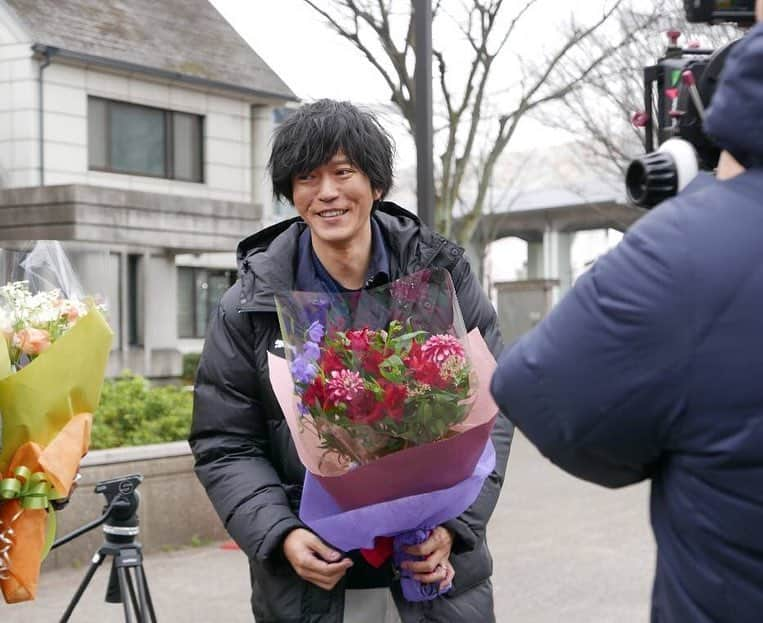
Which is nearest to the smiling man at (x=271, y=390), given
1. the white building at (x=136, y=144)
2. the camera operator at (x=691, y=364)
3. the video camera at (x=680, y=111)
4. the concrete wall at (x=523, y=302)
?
the video camera at (x=680, y=111)

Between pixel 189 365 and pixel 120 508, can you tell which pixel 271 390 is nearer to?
pixel 120 508

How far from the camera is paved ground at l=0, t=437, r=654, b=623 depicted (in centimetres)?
604

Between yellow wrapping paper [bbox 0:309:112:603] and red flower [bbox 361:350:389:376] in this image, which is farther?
Answer: yellow wrapping paper [bbox 0:309:112:603]

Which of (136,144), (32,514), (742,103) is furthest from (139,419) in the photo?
(136,144)

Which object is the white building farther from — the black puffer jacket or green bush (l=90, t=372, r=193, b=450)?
the black puffer jacket

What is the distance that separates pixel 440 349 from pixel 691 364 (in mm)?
928

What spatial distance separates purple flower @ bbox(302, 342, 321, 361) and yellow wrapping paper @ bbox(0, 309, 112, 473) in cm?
97

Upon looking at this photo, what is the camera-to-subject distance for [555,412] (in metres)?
1.60

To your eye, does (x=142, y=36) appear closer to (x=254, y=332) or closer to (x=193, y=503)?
(x=193, y=503)

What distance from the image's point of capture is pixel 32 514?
3125 mm

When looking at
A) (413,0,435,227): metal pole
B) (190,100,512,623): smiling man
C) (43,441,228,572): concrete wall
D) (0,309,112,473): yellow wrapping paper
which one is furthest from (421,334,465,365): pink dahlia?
(43,441,228,572): concrete wall

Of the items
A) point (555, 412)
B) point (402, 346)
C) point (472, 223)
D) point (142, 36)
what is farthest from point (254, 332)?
point (142, 36)

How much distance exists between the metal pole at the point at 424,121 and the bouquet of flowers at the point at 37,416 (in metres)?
3.53

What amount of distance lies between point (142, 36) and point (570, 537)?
52.6 feet
